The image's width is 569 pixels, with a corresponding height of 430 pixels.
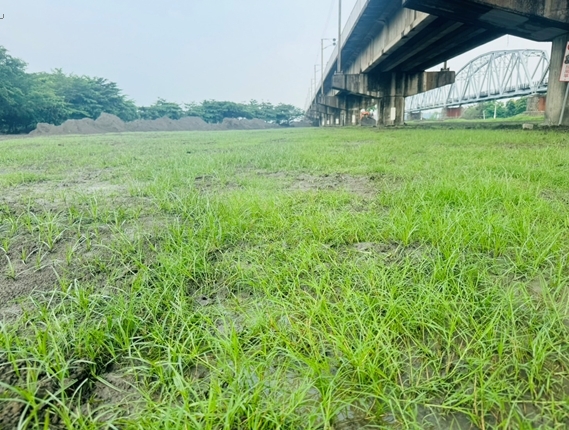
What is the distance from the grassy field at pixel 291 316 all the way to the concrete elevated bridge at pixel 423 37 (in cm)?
956

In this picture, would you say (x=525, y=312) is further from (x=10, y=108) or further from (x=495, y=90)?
(x=495, y=90)

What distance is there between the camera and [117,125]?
36.9 m

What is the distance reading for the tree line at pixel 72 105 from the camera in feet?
96.3

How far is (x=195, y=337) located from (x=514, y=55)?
7119 centimetres

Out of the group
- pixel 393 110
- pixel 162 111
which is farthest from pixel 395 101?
pixel 162 111

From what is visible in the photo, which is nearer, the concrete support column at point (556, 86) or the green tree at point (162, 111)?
the concrete support column at point (556, 86)

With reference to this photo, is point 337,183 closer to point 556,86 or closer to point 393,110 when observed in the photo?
point 556,86

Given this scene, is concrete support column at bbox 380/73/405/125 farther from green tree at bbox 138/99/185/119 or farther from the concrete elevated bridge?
green tree at bbox 138/99/185/119

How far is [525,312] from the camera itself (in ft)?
3.67

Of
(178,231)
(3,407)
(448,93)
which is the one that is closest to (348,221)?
(178,231)

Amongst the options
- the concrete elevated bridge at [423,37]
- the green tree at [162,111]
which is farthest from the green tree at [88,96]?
the concrete elevated bridge at [423,37]

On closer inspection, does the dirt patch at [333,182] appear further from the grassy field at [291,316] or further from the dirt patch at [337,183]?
the grassy field at [291,316]

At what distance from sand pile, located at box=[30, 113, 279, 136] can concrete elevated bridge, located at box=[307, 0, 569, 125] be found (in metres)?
21.2

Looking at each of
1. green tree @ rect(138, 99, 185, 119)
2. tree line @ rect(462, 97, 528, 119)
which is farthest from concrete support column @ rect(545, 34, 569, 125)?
tree line @ rect(462, 97, 528, 119)
